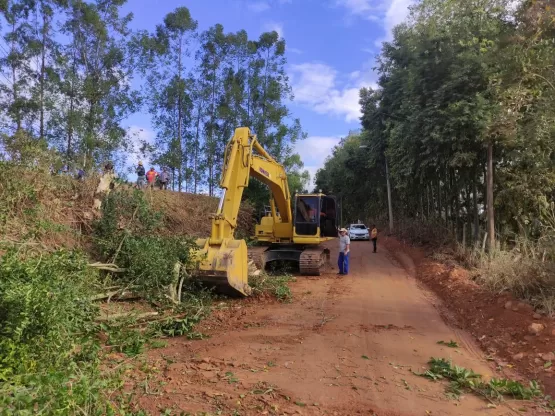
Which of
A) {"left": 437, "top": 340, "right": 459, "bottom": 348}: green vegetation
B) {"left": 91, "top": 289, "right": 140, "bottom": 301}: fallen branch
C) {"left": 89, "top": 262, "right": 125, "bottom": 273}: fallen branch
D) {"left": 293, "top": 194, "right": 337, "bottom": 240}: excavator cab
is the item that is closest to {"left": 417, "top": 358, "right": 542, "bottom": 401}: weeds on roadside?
{"left": 437, "top": 340, "right": 459, "bottom": 348}: green vegetation

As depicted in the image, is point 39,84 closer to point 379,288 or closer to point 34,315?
point 379,288

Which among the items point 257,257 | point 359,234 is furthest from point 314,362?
point 359,234

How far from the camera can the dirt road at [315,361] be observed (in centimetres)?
472

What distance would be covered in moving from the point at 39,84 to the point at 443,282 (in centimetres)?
2057

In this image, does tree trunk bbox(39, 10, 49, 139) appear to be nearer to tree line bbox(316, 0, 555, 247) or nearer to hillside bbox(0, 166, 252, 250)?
hillside bbox(0, 166, 252, 250)

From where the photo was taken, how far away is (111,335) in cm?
631

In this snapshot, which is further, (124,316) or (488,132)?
(488,132)

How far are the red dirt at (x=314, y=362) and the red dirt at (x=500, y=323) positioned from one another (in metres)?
0.18

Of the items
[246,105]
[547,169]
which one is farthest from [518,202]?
[246,105]

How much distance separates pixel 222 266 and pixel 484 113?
9.39 metres

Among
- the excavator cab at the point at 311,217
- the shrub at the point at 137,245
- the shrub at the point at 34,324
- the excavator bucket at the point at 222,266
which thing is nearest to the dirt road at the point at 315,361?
the excavator bucket at the point at 222,266

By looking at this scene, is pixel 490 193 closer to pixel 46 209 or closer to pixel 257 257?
pixel 257 257

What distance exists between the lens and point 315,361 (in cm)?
605

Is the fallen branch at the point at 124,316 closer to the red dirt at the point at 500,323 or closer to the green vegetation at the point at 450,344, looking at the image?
the green vegetation at the point at 450,344
